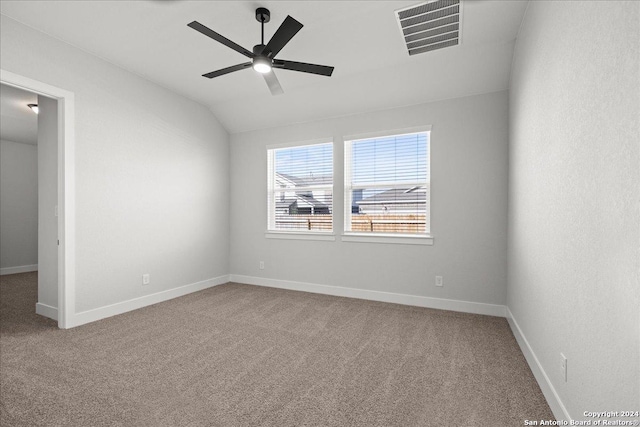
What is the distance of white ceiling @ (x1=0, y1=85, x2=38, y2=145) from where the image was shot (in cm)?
409

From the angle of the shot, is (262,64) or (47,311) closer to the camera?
(262,64)

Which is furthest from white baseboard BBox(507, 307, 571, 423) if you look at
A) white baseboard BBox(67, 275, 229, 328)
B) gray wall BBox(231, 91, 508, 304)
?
white baseboard BBox(67, 275, 229, 328)

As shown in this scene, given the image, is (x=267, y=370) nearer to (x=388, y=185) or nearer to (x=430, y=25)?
(x=388, y=185)

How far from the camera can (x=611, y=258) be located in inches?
46.3

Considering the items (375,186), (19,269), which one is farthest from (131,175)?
(19,269)

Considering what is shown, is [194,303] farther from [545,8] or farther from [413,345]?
[545,8]

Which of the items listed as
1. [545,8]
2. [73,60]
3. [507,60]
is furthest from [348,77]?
[73,60]

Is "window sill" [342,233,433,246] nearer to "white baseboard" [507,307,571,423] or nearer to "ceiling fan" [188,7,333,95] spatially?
"white baseboard" [507,307,571,423]

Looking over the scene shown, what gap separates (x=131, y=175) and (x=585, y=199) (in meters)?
4.29

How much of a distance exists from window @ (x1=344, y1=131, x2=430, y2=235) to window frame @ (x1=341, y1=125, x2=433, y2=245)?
1 cm

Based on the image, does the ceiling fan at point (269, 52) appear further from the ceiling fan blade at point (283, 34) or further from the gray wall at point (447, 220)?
the gray wall at point (447, 220)

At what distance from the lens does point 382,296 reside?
4.09 meters

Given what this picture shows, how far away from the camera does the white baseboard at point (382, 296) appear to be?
3564 mm

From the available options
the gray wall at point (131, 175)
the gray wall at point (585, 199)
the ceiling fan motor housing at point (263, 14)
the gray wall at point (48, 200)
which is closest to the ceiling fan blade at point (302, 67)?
the ceiling fan motor housing at point (263, 14)
